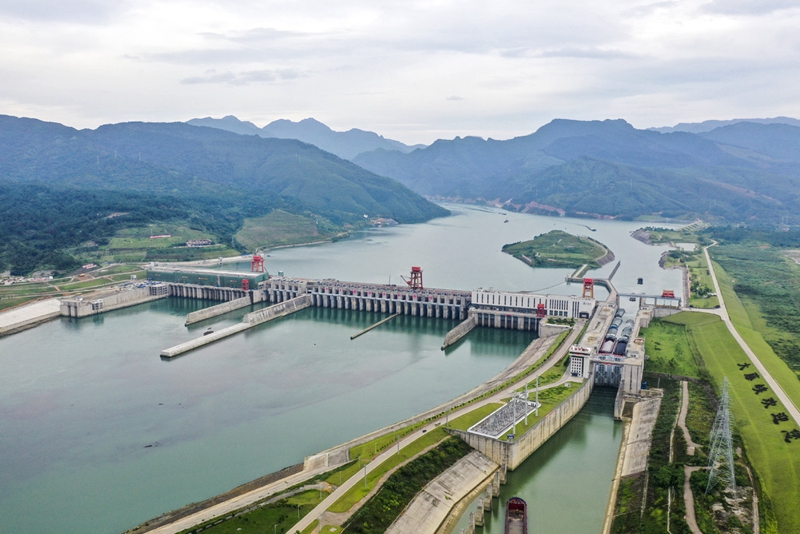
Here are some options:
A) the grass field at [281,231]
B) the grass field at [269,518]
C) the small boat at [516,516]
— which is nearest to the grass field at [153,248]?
the grass field at [281,231]

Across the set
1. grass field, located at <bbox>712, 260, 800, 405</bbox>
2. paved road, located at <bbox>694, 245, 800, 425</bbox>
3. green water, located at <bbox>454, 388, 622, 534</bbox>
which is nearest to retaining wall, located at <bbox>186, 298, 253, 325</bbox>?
green water, located at <bbox>454, 388, 622, 534</bbox>

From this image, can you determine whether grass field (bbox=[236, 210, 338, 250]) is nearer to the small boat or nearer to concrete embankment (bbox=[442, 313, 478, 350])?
concrete embankment (bbox=[442, 313, 478, 350])

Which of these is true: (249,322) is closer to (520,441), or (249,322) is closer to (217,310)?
(217,310)

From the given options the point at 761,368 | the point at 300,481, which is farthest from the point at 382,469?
the point at 761,368

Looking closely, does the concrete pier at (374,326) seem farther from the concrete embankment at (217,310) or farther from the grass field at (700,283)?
the grass field at (700,283)

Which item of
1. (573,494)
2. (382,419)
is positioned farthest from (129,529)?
(573,494)

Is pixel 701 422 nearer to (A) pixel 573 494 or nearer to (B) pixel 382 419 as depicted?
(A) pixel 573 494
